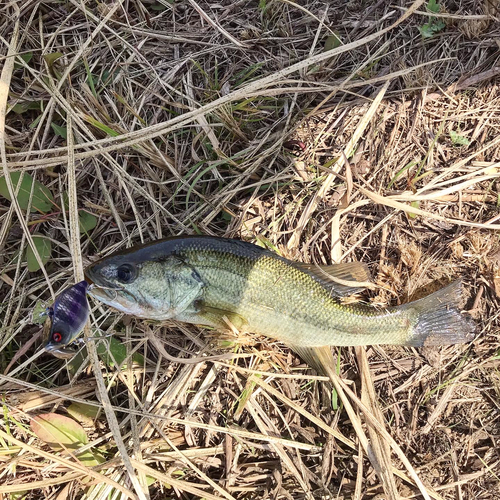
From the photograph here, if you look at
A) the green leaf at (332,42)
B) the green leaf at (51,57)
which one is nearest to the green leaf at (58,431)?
the green leaf at (51,57)

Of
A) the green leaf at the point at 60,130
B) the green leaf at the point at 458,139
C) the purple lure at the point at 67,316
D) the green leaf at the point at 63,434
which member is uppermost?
the green leaf at the point at 60,130

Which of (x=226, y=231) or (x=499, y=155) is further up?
(x=499, y=155)

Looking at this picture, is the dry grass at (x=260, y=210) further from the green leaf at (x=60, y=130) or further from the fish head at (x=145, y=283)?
the fish head at (x=145, y=283)

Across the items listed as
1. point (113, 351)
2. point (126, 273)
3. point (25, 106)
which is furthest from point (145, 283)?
point (25, 106)

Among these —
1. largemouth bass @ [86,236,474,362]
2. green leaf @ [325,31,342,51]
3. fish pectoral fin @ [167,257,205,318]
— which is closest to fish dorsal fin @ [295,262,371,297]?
largemouth bass @ [86,236,474,362]

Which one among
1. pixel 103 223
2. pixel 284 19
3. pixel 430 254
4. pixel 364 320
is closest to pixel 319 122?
pixel 284 19

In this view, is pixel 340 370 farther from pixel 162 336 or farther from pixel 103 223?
pixel 103 223
